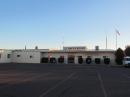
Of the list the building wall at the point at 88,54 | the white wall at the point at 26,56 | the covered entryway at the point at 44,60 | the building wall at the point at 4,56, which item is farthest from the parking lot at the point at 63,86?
the covered entryway at the point at 44,60

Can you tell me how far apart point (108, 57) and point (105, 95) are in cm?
8458

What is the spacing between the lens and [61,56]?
102688mm

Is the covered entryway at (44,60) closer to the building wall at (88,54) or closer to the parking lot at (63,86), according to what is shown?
the building wall at (88,54)

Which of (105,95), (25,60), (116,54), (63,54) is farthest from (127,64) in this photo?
(105,95)

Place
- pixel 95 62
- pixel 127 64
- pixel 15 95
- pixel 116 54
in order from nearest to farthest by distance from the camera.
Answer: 1. pixel 15 95
2. pixel 127 64
3. pixel 116 54
4. pixel 95 62

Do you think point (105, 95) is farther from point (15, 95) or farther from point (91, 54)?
point (91, 54)

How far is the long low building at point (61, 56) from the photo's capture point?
9862 centimetres

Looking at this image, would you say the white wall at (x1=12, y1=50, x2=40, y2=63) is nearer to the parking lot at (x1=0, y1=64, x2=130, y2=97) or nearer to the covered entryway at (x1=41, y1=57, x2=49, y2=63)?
the covered entryway at (x1=41, y1=57, x2=49, y2=63)

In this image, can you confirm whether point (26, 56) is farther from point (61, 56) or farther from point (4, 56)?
point (61, 56)

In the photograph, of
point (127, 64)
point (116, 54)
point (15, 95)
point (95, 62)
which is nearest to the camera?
point (15, 95)

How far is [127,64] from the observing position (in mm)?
67188

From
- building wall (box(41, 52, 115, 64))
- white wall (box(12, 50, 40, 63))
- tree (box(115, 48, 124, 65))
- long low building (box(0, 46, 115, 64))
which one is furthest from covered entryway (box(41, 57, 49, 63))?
tree (box(115, 48, 124, 65))

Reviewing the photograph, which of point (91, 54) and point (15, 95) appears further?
point (91, 54)

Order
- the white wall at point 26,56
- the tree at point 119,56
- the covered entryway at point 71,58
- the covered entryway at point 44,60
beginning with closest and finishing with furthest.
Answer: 1. the tree at point 119,56
2. the white wall at point 26,56
3. the covered entryway at point 71,58
4. the covered entryway at point 44,60
